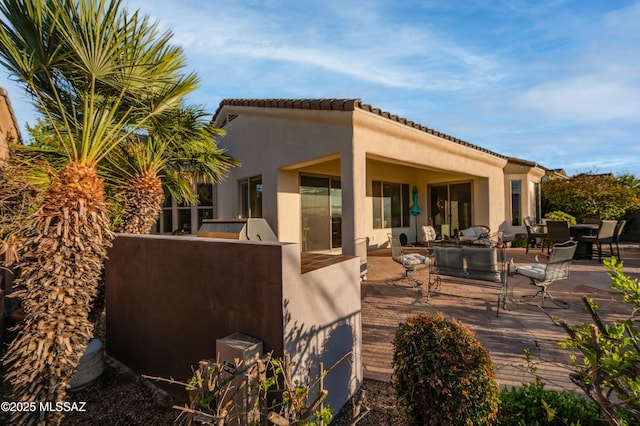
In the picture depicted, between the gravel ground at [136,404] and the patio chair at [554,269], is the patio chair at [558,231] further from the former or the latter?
the gravel ground at [136,404]

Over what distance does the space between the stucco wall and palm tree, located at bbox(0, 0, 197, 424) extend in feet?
2.19

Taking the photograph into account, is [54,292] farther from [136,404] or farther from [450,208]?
[450,208]

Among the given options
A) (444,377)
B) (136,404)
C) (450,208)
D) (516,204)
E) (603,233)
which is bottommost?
(136,404)

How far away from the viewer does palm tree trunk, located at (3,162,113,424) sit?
3424mm

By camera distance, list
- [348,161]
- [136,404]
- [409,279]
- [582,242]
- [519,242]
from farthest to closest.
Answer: [519,242] → [582,242] → [409,279] → [348,161] → [136,404]

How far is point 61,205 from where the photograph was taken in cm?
358

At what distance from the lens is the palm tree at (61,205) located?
3.42 meters

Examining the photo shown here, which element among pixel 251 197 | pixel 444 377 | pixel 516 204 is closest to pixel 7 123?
pixel 251 197

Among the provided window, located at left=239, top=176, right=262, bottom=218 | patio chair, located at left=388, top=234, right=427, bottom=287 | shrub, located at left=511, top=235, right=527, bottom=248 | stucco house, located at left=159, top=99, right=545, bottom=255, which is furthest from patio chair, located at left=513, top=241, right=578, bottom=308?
window, located at left=239, top=176, right=262, bottom=218

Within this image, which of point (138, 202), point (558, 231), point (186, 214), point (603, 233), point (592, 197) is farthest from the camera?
point (186, 214)

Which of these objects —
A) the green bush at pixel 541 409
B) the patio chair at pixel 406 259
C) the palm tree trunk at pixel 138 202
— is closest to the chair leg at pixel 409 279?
the patio chair at pixel 406 259

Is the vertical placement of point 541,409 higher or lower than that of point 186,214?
lower

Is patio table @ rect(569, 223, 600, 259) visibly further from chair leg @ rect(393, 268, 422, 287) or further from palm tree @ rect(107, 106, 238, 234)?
palm tree @ rect(107, 106, 238, 234)

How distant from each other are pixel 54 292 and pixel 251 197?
8.54 m
